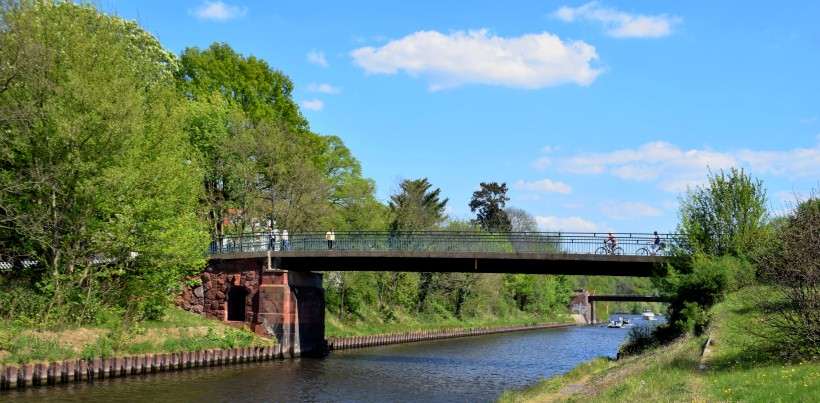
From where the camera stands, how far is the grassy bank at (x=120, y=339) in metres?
28.8

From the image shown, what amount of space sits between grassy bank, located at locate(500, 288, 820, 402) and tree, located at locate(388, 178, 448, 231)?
1743 inches

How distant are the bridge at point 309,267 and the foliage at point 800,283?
68.6 feet

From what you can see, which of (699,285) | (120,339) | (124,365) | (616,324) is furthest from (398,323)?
(616,324)

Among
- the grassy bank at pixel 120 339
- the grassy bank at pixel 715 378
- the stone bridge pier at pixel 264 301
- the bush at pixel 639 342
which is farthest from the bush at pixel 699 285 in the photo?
the grassy bank at pixel 120 339

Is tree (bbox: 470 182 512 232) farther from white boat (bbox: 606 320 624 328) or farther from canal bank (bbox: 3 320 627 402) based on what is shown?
canal bank (bbox: 3 320 627 402)

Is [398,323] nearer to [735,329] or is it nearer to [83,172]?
[83,172]

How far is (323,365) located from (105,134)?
17.1 m

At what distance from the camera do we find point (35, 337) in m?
29.6

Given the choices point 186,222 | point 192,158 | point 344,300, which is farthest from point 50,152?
point 344,300

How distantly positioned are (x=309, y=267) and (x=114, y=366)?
1677 cm

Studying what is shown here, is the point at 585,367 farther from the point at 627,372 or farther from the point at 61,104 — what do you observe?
the point at 61,104

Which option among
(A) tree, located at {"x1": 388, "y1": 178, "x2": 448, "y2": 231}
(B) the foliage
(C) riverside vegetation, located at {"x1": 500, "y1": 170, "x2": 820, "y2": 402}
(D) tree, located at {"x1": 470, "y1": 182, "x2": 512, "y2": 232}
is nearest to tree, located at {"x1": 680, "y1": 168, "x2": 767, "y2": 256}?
(C) riverside vegetation, located at {"x1": 500, "y1": 170, "x2": 820, "y2": 402}

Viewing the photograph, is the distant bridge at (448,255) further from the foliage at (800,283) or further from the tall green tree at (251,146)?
the foliage at (800,283)

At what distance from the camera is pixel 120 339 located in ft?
110
